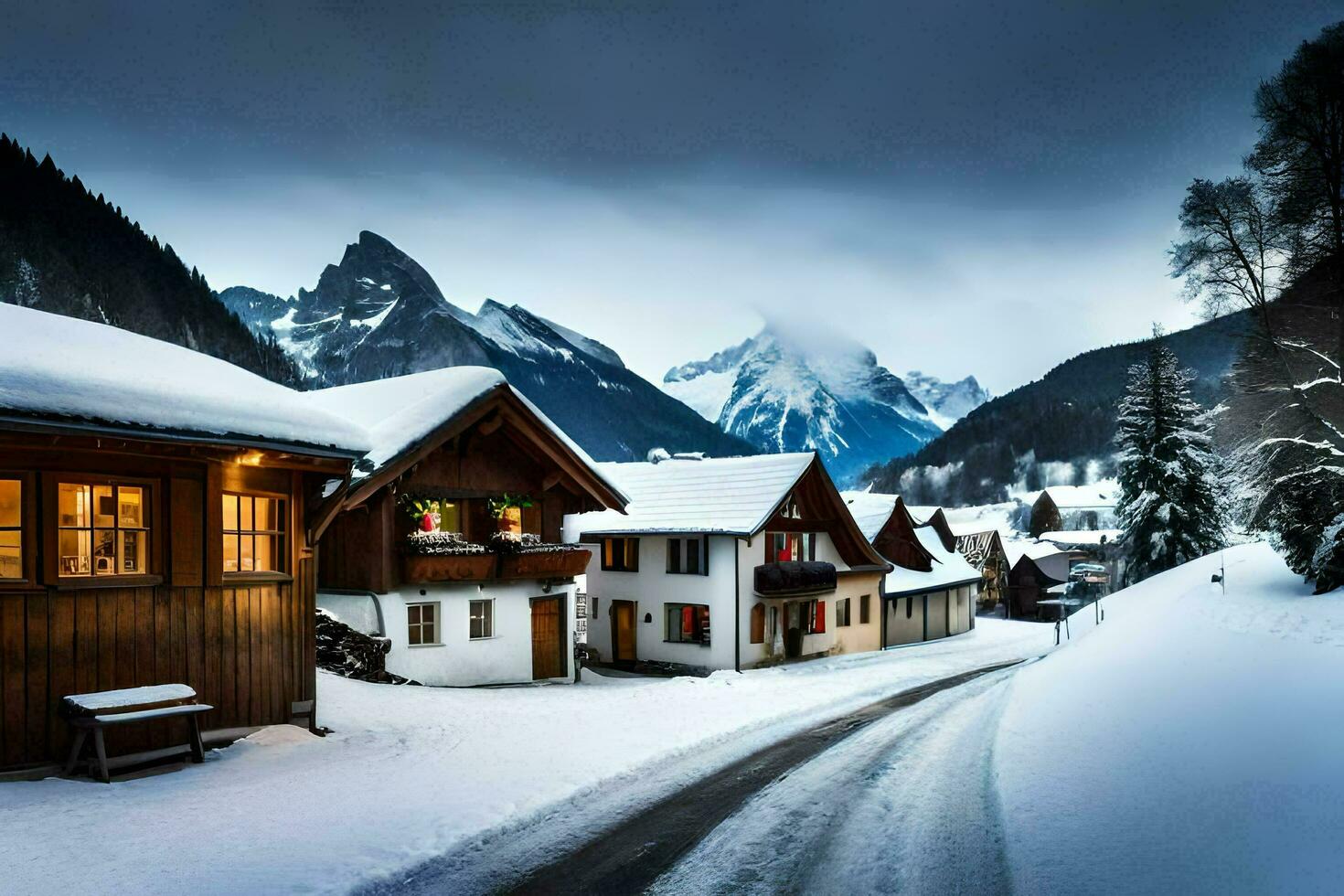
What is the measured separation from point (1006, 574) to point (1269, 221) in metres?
61.4

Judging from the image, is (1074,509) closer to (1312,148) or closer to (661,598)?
(661,598)

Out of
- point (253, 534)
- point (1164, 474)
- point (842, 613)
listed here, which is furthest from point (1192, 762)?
point (1164, 474)

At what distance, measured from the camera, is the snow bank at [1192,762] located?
25.3 feet

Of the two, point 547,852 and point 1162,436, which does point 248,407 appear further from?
point 1162,436

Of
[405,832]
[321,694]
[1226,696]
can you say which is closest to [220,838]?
[405,832]

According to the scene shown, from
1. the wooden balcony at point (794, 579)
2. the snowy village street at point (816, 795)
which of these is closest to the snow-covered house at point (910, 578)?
the wooden balcony at point (794, 579)

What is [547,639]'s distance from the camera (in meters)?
26.5

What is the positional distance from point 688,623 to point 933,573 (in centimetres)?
2123

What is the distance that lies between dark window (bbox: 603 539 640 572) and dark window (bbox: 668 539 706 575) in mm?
1627

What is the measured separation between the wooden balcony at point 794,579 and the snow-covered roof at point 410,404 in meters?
8.54

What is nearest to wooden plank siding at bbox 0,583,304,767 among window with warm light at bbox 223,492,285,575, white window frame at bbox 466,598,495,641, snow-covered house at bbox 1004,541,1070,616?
window with warm light at bbox 223,492,285,575

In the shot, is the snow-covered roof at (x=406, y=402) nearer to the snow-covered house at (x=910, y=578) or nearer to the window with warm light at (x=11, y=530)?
the window with warm light at (x=11, y=530)

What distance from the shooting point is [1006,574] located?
79.0 meters

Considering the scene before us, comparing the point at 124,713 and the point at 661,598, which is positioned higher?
the point at 124,713
